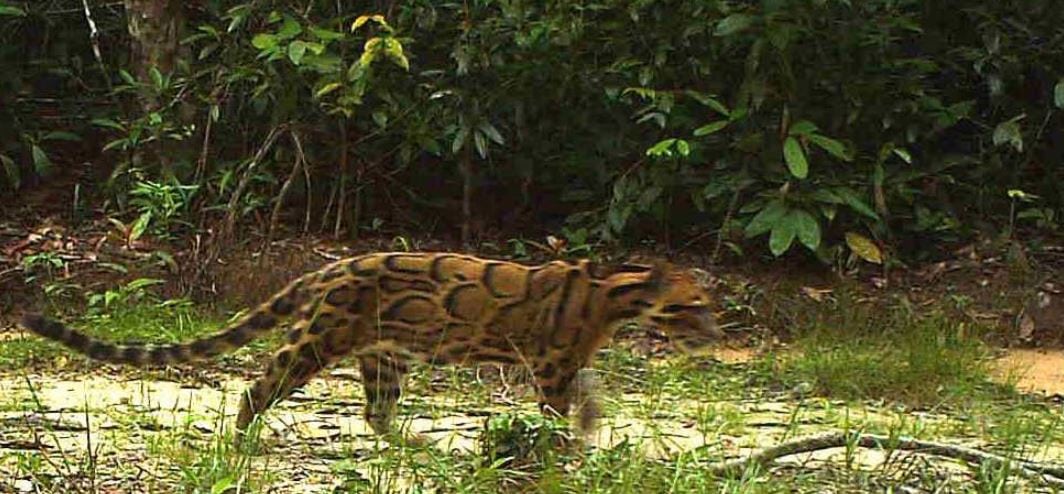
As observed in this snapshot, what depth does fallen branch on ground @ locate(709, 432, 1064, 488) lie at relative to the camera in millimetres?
4316

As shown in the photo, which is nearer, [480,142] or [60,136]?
[480,142]

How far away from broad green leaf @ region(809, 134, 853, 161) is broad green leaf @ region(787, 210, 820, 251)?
14.3 inches

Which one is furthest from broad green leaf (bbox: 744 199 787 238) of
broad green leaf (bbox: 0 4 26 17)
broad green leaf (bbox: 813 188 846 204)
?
broad green leaf (bbox: 0 4 26 17)

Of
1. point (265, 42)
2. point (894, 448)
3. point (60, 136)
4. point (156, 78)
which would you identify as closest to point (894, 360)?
point (894, 448)

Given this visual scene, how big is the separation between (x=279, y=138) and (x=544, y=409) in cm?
505

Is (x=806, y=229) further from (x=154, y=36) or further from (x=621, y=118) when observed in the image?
(x=154, y=36)

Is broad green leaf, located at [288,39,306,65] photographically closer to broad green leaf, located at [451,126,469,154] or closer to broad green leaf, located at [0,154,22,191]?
broad green leaf, located at [451,126,469,154]

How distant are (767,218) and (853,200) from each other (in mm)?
480

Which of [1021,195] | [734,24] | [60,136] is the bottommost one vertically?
[1021,195]

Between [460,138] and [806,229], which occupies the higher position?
[460,138]

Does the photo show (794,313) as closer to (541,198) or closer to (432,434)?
(541,198)

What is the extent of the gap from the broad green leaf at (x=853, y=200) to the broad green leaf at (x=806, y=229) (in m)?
0.22

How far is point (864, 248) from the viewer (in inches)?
355

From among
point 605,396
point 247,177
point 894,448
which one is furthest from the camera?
point 247,177
